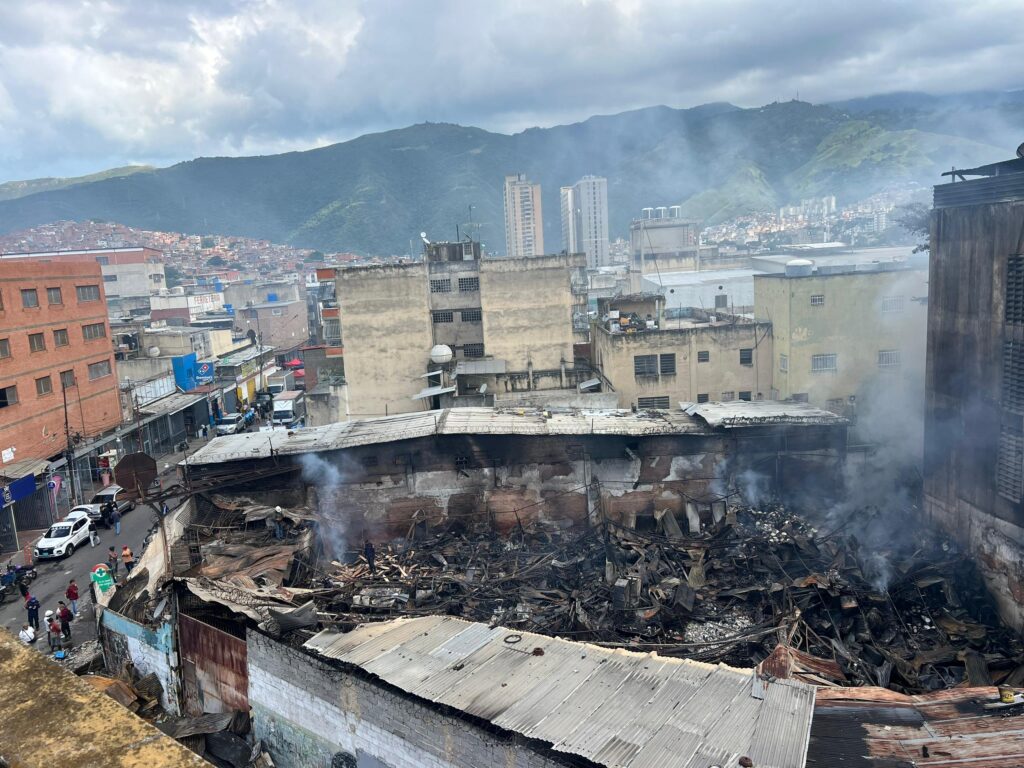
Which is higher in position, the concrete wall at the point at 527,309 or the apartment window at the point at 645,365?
the concrete wall at the point at 527,309

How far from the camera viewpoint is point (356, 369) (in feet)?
112

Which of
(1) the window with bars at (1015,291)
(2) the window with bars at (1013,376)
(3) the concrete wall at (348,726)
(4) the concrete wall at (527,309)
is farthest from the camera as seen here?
(4) the concrete wall at (527,309)

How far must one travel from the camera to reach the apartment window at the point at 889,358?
1194 inches

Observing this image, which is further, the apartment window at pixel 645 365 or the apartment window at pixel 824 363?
the apartment window at pixel 645 365

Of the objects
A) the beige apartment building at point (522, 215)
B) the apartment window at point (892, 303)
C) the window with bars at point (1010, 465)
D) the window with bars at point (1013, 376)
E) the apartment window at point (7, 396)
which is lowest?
the window with bars at point (1010, 465)

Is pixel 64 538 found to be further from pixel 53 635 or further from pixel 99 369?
pixel 99 369

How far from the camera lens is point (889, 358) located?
99.6ft

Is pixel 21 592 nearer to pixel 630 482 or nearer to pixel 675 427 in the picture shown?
pixel 630 482

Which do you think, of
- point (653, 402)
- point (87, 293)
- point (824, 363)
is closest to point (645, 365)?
point (653, 402)

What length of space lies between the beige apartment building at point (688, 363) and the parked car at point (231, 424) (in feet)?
71.9

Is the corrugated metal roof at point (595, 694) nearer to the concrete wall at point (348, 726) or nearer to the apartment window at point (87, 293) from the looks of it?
the concrete wall at point (348, 726)

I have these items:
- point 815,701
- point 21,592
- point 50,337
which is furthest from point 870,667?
point 50,337

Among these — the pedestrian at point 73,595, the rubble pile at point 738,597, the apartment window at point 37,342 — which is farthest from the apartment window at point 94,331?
the rubble pile at point 738,597

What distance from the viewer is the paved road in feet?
66.9
